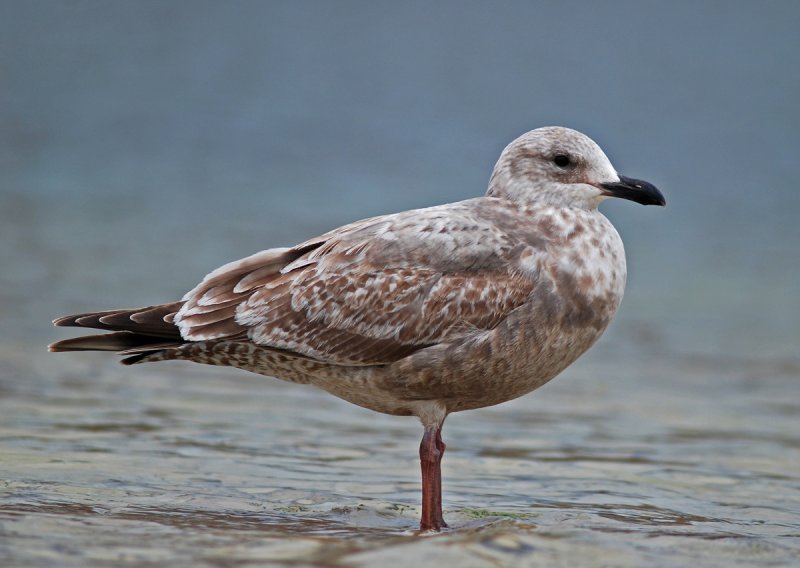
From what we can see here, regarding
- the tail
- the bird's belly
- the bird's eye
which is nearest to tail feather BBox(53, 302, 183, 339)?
the tail

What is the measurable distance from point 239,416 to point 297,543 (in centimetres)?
393

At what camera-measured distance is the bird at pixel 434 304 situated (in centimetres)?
665

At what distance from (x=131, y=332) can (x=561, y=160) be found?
227 cm

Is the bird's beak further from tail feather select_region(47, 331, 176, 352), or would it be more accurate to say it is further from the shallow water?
tail feather select_region(47, 331, 176, 352)

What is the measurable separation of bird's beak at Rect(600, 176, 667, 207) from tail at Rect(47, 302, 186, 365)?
2.18 m

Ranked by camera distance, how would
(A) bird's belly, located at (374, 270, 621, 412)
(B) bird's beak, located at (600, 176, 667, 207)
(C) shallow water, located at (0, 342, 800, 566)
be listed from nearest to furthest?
(C) shallow water, located at (0, 342, 800, 566)
(A) bird's belly, located at (374, 270, 621, 412)
(B) bird's beak, located at (600, 176, 667, 207)

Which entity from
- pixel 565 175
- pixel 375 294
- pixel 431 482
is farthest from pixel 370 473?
pixel 565 175

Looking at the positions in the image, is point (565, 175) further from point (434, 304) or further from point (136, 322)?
point (136, 322)

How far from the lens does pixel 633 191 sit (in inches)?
273

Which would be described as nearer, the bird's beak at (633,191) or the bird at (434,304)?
the bird at (434,304)

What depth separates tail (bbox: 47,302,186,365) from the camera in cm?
707

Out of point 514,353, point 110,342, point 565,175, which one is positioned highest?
point 565,175

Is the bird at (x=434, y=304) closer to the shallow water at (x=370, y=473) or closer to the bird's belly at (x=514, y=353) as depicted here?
the bird's belly at (x=514, y=353)

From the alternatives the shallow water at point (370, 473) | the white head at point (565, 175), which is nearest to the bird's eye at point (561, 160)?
the white head at point (565, 175)
